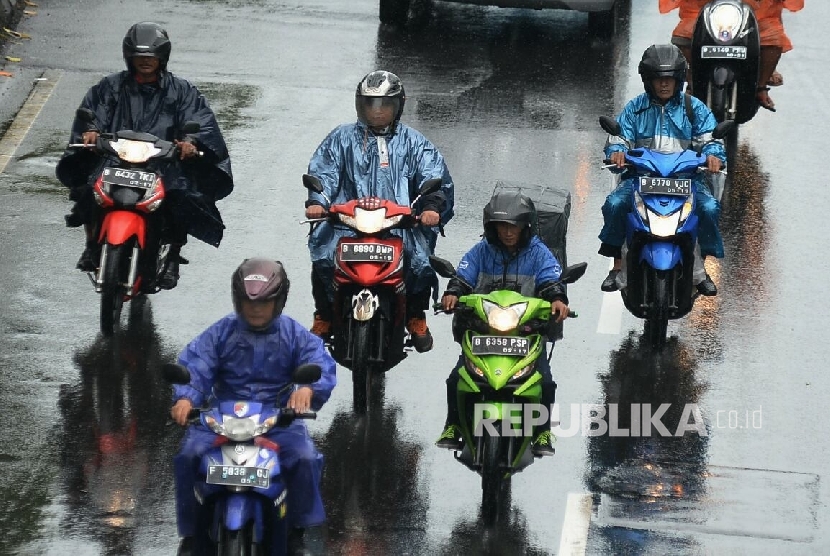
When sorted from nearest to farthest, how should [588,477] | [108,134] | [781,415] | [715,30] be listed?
[588,477]
[781,415]
[108,134]
[715,30]

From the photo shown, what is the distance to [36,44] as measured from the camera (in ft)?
60.8

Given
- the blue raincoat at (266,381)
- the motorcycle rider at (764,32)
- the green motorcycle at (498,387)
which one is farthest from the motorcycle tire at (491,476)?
the motorcycle rider at (764,32)

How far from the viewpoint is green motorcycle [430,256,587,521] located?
30.1 ft

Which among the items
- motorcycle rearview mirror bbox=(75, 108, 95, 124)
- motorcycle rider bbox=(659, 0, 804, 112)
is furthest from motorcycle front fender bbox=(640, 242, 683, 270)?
motorcycle rider bbox=(659, 0, 804, 112)

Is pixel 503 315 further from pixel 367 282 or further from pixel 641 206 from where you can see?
pixel 641 206

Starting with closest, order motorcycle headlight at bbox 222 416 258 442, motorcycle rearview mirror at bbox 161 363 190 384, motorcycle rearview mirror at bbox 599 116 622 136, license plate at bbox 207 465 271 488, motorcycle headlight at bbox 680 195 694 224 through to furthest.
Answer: license plate at bbox 207 465 271 488
motorcycle headlight at bbox 222 416 258 442
motorcycle rearview mirror at bbox 161 363 190 384
motorcycle headlight at bbox 680 195 694 224
motorcycle rearview mirror at bbox 599 116 622 136

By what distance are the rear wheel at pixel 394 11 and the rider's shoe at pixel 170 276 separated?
7.94 meters

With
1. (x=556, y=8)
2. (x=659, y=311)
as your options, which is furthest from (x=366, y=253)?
(x=556, y=8)

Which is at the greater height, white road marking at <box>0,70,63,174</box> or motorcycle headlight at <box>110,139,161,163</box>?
white road marking at <box>0,70,63,174</box>

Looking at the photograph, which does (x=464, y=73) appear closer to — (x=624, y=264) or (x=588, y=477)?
(x=624, y=264)

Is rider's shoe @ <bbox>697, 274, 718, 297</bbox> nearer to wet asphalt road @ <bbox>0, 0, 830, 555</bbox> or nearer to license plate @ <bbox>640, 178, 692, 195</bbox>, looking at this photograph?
wet asphalt road @ <bbox>0, 0, 830, 555</bbox>

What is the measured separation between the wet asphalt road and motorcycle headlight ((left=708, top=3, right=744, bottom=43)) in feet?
3.71

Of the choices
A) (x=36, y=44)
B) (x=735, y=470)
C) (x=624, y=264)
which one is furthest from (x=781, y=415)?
(x=36, y=44)

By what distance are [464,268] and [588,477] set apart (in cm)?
131
